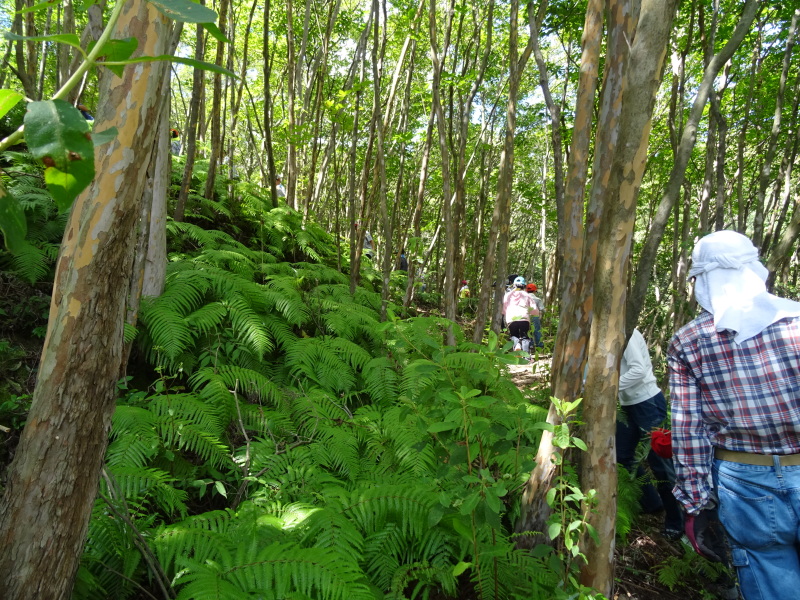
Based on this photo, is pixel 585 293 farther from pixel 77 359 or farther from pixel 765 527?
pixel 77 359

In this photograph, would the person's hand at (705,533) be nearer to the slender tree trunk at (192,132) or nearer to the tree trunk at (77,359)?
the tree trunk at (77,359)

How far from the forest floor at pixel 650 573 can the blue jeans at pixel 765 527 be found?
3.86ft

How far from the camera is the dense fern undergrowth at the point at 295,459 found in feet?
6.95

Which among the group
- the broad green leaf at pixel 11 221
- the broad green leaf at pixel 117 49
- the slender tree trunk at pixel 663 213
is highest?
the slender tree trunk at pixel 663 213

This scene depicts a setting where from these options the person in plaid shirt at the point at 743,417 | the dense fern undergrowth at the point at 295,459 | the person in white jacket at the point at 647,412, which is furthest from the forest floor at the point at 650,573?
the person in plaid shirt at the point at 743,417

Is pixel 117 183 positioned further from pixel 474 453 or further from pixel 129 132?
pixel 474 453

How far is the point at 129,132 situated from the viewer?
4.40 ft

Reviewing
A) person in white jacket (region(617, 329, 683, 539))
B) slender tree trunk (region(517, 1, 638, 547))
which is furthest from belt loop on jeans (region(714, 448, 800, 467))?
person in white jacket (region(617, 329, 683, 539))

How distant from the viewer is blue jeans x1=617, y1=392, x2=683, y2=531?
401cm

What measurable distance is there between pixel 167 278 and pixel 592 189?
13.5 ft

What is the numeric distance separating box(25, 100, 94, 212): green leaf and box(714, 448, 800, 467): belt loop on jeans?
99.2 inches

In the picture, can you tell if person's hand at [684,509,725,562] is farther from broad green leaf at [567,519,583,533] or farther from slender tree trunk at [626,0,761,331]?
slender tree trunk at [626,0,761,331]

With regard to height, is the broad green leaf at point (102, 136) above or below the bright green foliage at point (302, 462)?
above

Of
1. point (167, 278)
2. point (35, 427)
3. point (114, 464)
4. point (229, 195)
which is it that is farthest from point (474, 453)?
point (229, 195)
